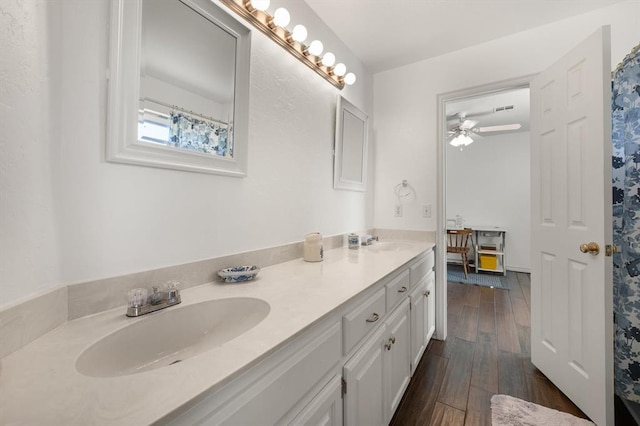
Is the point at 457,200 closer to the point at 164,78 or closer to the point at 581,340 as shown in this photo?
the point at 581,340

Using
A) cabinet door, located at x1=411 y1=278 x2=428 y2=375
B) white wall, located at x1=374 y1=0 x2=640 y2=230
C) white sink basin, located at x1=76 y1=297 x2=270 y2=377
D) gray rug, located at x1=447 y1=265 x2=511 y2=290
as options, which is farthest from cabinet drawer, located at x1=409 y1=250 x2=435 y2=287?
gray rug, located at x1=447 y1=265 x2=511 y2=290

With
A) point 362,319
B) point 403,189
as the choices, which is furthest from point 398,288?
point 403,189

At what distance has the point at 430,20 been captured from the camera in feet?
5.67

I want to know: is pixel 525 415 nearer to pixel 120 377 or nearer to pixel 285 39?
pixel 120 377

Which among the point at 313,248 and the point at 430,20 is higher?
the point at 430,20

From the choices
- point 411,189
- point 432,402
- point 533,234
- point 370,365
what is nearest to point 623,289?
point 533,234

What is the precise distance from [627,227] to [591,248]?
343mm

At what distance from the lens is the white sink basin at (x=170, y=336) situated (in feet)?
1.98

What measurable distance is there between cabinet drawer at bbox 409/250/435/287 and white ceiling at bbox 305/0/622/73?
1604mm

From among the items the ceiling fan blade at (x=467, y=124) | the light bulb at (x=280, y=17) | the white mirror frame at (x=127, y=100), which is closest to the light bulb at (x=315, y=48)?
the light bulb at (x=280, y=17)

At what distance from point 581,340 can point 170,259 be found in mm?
2030

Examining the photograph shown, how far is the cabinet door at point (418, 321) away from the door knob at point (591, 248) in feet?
2.72

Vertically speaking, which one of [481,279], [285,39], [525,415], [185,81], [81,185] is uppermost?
[285,39]

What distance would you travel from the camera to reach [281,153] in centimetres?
137
